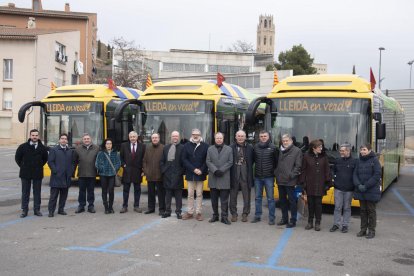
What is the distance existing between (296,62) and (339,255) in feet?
198

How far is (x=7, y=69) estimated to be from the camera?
45188 mm

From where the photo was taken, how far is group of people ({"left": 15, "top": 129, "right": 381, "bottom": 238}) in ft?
29.6

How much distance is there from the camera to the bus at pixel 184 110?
12633 millimetres

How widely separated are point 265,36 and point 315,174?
16470 centimetres

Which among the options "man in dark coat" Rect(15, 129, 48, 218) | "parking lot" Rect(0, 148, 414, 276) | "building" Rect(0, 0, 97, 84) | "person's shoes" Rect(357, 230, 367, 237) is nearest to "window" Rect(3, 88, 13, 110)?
"building" Rect(0, 0, 97, 84)

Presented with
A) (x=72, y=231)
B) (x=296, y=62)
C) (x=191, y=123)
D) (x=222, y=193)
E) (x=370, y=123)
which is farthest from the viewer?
(x=296, y=62)

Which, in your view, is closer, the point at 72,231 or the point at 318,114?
the point at 72,231

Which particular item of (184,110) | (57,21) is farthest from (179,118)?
(57,21)

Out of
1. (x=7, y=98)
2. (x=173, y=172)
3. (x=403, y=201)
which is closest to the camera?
(x=173, y=172)

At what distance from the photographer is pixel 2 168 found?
21625 millimetres

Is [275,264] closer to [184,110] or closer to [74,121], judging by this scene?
[184,110]

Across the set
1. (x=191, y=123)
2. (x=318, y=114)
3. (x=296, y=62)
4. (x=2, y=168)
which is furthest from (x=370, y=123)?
(x=296, y=62)

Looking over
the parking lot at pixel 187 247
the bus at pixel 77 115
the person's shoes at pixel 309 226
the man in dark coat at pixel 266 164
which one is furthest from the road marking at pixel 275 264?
the bus at pixel 77 115

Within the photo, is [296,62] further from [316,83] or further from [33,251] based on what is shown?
[33,251]
